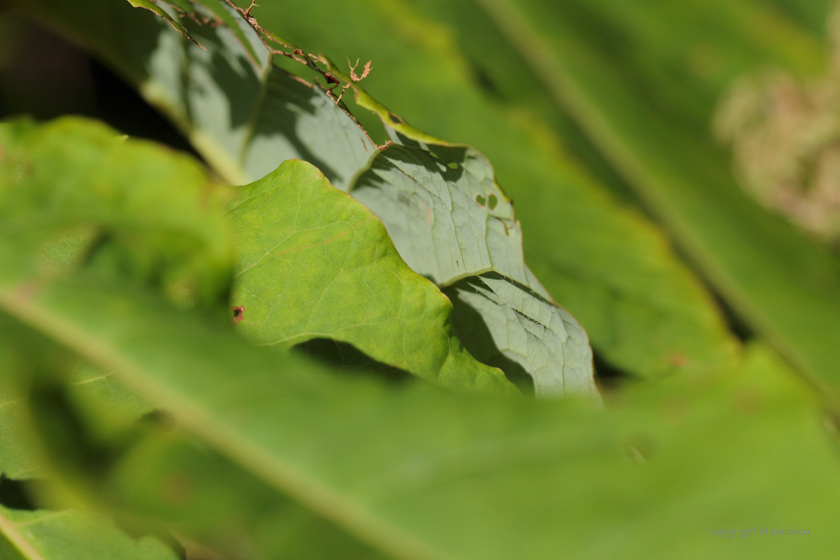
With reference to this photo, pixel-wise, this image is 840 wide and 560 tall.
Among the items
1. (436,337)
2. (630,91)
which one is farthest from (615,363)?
(630,91)

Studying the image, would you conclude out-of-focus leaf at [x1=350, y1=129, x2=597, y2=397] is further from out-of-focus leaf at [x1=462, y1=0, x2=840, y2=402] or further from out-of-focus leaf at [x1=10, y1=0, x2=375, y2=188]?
out-of-focus leaf at [x1=462, y1=0, x2=840, y2=402]

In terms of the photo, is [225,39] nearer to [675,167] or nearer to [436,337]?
[436,337]

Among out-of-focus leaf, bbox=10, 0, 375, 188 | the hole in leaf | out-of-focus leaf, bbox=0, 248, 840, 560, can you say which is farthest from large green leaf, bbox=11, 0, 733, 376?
out-of-focus leaf, bbox=0, 248, 840, 560

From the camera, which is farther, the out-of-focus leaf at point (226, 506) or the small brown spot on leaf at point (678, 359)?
the small brown spot on leaf at point (678, 359)

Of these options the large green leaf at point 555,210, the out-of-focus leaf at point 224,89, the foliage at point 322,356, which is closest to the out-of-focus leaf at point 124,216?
the foliage at point 322,356

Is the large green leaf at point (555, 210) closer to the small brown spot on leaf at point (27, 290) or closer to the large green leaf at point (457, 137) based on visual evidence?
the large green leaf at point (457, 137)

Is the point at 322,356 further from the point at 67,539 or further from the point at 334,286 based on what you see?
the point at 67,539
